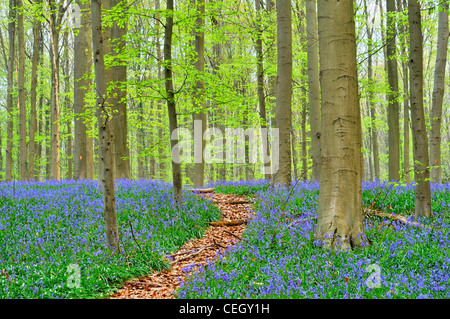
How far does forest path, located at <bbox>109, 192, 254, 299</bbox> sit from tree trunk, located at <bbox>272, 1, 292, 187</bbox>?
161 cm

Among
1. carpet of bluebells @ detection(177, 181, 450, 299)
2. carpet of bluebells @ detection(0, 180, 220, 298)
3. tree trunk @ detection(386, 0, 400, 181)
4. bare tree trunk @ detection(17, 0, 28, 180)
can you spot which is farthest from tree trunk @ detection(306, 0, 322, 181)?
bare tree trunk @ detection(17, 0, 28, 180)

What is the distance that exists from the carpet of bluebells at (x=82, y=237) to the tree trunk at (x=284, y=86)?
285 cm

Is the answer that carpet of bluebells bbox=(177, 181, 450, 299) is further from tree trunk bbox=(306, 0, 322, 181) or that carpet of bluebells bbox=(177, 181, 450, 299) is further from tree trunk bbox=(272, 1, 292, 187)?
tree trunk bbox=(306, 0, 322, 181)

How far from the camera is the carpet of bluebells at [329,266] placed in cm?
358

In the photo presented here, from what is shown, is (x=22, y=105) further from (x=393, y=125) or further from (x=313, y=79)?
(x=393, y=125)

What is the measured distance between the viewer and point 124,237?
6.20 meters

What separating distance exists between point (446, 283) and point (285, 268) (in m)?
1.79

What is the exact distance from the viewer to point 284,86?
407 inches

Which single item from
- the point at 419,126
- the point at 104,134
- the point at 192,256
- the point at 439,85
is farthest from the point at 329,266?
the point at 439,85

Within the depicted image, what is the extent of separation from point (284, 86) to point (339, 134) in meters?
5.66

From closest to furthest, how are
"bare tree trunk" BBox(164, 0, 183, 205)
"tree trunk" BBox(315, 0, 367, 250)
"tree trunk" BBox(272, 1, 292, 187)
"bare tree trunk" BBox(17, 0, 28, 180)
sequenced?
"tree trunk" BBox(315, 0, 367, 250) → "bare tree trunk" BBox(164, 0, 183, 205) → "tree trunk" BBox(272, 1, 292, 187) → "bare tree trunk" BBox(17, 0, 28, 180)

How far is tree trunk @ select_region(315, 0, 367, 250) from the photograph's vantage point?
16.4ft

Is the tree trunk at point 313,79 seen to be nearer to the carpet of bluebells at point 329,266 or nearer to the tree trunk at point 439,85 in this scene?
the tree trunk at point 439,85
